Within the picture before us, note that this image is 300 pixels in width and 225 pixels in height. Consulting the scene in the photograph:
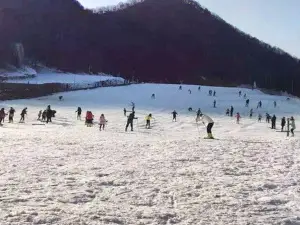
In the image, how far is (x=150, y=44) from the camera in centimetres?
15488

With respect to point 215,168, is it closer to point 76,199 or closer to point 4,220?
point 76,199

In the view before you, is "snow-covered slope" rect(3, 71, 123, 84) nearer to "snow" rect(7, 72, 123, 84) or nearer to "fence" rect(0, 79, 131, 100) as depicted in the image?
"snow" rect(7, 72, 123, 84)

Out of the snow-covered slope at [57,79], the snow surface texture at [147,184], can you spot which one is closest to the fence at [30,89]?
the snow-covered slope at [57,79]

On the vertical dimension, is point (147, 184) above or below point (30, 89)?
below

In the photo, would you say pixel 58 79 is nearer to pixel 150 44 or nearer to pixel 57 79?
pixel 57 79

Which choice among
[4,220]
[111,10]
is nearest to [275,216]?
[4,220]

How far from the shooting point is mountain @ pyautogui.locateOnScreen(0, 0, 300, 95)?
380ft

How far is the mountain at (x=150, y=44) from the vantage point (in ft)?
380

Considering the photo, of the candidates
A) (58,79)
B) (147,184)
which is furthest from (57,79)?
(147,184)

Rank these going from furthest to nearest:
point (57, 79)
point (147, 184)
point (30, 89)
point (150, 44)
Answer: point (150, 44)
point (57, 79)
point (30, 89)
point (147, 184)

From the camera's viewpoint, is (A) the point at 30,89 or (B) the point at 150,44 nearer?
(A) the point at 30,89

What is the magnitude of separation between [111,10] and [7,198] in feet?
546

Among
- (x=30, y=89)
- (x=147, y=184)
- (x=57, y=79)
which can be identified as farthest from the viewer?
(x=57, y=79)

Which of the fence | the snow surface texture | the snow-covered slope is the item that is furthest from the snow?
the snow surface texture
